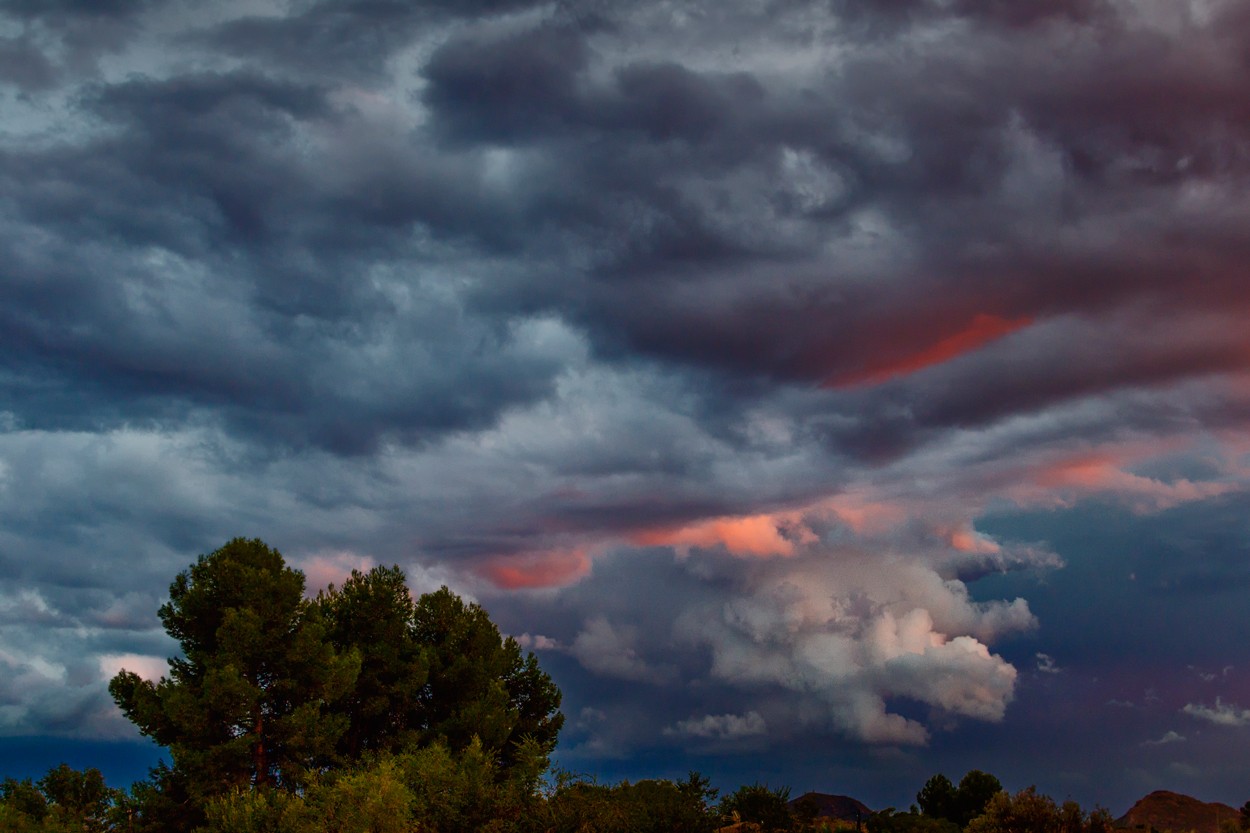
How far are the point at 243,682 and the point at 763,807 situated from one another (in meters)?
40.3

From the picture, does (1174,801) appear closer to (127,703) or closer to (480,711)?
(480,711)

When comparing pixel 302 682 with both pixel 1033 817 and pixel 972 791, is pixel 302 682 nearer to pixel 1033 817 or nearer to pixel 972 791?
pixel 1033 817

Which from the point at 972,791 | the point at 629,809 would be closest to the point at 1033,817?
the point at 629,809

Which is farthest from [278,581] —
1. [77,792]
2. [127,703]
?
[77,792]

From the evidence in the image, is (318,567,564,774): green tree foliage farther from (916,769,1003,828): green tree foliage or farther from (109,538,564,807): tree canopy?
(916,769,1003,828): green tree foliage

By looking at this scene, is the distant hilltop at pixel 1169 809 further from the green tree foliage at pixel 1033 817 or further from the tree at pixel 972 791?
the green tree foliage at pixel 1033 817

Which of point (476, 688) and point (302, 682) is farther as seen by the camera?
point (476, 688)

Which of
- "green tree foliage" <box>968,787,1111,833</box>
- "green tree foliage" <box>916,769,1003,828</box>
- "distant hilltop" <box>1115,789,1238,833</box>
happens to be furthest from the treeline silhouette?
"distant hilltop" <box>1115,789,1238,833</box>

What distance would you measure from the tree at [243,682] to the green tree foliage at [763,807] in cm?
3225

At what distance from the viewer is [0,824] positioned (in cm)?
4822

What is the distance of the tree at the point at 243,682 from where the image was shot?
57031mm

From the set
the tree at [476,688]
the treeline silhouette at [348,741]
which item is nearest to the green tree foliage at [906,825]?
the treeline silhouette at [348,741]

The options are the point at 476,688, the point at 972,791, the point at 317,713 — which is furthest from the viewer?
the point at 972,791

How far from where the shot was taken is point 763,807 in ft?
254
